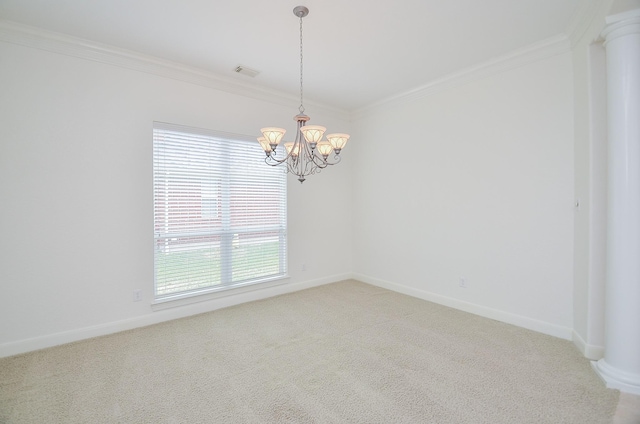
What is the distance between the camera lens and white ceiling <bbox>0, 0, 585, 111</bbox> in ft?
7.63

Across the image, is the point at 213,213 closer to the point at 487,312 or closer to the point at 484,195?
the point at 484,195

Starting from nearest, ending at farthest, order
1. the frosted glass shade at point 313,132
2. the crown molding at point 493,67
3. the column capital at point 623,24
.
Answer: the column capital at point 623,24
the frosted glass shade at point 313,132
the crown molding at point 493,67

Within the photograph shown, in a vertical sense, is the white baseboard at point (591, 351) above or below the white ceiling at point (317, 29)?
below

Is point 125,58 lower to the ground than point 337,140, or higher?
higher

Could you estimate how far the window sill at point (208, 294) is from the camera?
3.28m

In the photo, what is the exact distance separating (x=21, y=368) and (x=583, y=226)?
481 centimetres

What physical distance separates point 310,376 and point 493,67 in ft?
11.9

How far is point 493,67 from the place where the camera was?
10.6ft

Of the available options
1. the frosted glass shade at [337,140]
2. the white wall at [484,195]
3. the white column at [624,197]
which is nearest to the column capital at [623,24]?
the white column at [624,197]

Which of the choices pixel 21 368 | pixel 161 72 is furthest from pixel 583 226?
pixel 21 368

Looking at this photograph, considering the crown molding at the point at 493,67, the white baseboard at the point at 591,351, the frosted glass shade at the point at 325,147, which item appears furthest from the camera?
the crown molding at the point at 493,67

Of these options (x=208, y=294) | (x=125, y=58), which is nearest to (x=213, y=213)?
(x=208, y=294)

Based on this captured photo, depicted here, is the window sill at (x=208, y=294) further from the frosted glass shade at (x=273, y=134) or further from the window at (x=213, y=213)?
the frosted glass shade at (x=273, y=134)

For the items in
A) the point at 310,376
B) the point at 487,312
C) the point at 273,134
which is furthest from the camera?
the point at 487,312
